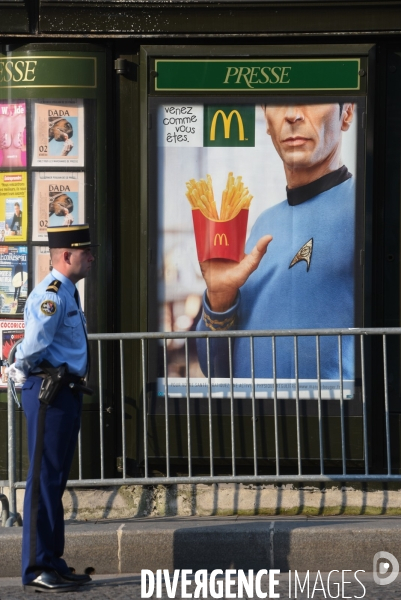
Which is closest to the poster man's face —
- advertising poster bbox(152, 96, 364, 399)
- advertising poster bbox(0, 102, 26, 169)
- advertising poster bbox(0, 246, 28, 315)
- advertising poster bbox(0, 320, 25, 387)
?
advertising poster bbox(152, 96, 364, 399)

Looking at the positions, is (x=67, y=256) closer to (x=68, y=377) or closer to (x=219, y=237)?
(x=68, y=377)

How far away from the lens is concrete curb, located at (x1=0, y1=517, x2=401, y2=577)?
5.93 m

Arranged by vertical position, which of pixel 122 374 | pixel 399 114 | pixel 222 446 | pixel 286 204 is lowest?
pixel 222 446

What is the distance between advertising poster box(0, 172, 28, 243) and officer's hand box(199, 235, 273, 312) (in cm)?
128

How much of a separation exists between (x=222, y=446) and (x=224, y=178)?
5.95 ft

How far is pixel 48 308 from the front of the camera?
5.22 meters

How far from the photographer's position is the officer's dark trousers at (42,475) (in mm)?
5301

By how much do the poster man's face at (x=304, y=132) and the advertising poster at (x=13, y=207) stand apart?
1.75m

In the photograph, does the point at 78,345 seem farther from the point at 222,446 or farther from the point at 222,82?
the point at 222,82

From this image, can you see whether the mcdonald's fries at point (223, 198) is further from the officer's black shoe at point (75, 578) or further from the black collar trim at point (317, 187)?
the officer's black shoe at point (75, 578)

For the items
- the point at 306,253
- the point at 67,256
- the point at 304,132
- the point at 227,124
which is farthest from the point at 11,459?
the point at 304,132

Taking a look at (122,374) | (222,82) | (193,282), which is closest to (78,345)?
(122,374)

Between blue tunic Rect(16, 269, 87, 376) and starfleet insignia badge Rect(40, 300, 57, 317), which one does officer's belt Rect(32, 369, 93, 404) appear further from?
starfleet insignia badge Rect(40, 300, 57, 317)

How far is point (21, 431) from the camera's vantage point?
717cm
